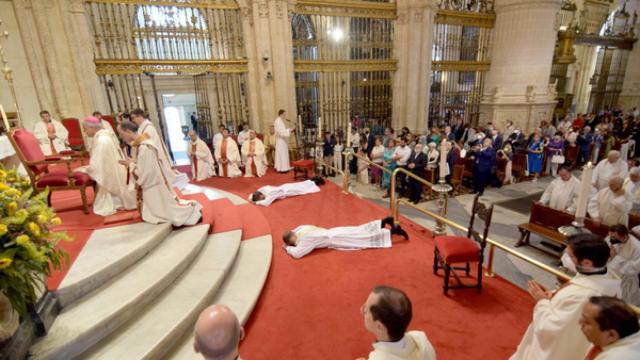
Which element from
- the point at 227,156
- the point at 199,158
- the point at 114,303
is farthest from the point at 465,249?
the point at 199,158

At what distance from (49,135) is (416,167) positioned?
8.30m

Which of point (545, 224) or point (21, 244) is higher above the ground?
point (21, 244)

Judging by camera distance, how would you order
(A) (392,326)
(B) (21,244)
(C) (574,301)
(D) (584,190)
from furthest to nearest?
(D) (584,190) → (C) (574,301) → (B) (21,244) → (A) (392,326)

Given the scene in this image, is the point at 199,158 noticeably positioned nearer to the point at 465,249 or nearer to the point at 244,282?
the point at 244,282

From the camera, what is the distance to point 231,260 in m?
4.23

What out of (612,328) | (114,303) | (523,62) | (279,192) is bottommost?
(279,192)

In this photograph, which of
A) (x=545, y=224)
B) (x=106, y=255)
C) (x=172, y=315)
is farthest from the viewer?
(x=545, y=224)

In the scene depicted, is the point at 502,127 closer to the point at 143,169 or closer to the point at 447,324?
the point at 447,324

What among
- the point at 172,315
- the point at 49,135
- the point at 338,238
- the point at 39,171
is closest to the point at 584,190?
the point at 338,238

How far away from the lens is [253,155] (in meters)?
8.98

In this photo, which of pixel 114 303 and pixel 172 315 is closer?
pixel 114 303

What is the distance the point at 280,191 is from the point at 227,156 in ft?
8.36

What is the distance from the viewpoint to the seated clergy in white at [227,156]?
8867 millimetres

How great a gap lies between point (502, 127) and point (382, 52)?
19.7ft
